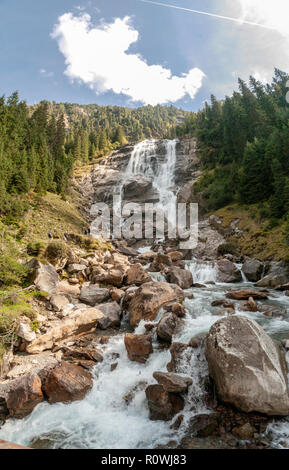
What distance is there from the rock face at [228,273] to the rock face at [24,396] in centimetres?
1669

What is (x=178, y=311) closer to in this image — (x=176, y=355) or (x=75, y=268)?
(x=176, y=355)

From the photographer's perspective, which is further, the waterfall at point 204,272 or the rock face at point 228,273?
the waterfall at point 204,272

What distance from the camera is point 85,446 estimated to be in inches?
246

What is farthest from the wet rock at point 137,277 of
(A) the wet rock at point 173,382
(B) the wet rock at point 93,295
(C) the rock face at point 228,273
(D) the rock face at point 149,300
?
(A) the wet rock at point 173,382

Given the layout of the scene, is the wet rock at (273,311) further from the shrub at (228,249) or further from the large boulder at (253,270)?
the shrub at (228,249)

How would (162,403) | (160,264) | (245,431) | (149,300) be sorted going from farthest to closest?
(160,264) < (149,300) < (162,403) < (245,431)

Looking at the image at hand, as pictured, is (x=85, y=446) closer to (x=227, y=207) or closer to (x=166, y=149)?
(x=227, y=207)

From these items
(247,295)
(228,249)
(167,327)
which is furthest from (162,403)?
(228,249)

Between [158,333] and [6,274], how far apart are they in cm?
852

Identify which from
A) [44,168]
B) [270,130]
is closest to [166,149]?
[270,130]

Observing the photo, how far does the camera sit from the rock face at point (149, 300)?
12070 millimetres

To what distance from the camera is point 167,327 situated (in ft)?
33.5

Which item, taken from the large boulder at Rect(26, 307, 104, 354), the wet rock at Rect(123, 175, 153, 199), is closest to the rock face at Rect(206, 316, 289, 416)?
the large boulder at Rect(26, 307, 104, 354)

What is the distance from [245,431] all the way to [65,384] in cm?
558
